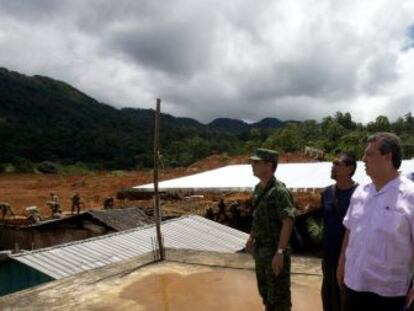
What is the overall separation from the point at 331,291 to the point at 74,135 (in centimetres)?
5150

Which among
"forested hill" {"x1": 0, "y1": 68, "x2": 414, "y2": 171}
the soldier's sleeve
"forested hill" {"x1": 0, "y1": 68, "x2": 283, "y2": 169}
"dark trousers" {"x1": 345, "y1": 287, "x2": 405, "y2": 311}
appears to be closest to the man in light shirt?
"dark trousers" {"x1": 345, "y1": 287, "x2": 405, "y2": 311}

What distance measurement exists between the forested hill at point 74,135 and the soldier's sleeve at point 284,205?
31.2m

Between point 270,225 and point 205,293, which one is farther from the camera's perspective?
point 205,293

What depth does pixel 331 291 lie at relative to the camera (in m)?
3.41

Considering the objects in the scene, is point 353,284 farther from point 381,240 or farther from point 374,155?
point 374,155

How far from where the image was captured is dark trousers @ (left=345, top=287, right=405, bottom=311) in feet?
7.39

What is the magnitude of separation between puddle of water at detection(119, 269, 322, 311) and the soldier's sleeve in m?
1.21

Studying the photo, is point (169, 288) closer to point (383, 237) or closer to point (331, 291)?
point (331, 291)

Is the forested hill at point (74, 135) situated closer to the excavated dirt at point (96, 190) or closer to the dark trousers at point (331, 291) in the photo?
the excavated dirt at point (96, 190)

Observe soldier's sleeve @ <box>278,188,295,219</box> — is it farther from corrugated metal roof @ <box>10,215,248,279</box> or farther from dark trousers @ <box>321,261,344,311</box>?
corrugated metal roof @ <box>10,215,248,279</box>

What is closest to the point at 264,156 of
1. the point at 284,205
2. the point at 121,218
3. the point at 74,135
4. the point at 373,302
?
the point at 284,205

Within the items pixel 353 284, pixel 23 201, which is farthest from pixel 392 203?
pixel 23 201

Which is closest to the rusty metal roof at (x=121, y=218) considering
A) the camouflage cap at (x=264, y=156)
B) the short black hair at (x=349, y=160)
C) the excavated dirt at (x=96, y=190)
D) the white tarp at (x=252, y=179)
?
the white tarp at (x=252, y=179)

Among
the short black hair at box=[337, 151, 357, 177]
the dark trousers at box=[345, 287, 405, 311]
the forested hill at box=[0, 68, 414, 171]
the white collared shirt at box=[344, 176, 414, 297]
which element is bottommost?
the dark trousers at box=[345, 287, 405, 311]
